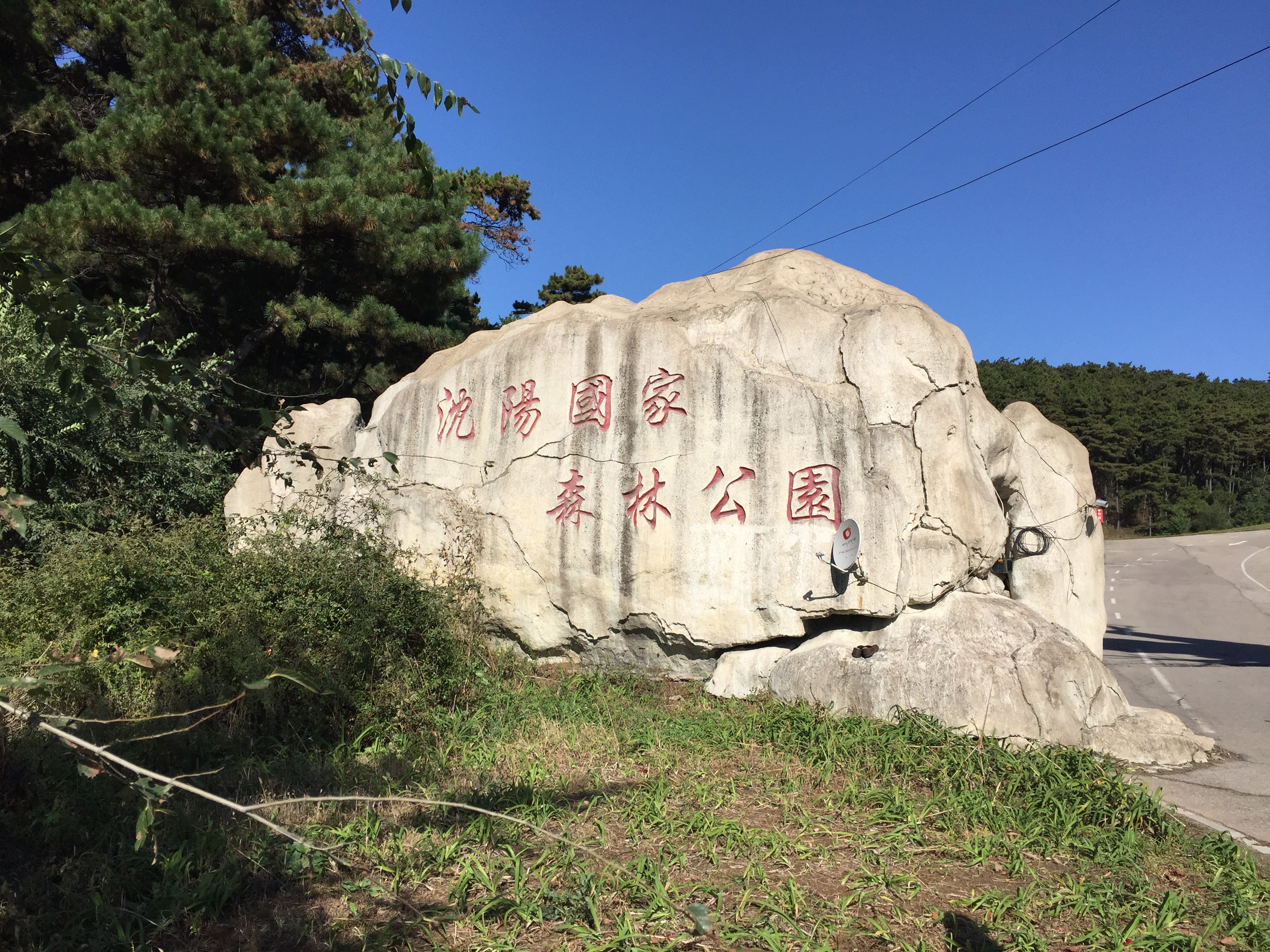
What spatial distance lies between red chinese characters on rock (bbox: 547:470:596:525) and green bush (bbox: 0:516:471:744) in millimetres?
1551

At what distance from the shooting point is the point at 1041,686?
18.4 ft

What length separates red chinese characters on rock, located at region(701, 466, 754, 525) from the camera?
22.1ft

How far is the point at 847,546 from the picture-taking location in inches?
247

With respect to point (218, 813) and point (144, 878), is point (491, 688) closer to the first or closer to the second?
point (218, 813)

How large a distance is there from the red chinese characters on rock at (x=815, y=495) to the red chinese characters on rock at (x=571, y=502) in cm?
175

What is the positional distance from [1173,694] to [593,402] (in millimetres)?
6666

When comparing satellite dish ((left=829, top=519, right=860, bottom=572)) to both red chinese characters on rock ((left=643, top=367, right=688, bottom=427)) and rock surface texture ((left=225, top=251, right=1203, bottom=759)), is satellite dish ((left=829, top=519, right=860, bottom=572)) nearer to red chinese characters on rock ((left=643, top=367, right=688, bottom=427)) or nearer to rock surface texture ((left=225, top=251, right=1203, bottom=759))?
rock surface texture ((left=225, top=251, right=1203, bottom=759))

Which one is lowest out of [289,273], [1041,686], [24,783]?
[24,783]

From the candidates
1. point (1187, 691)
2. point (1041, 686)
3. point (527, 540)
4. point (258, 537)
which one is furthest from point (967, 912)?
point (1187, 691)

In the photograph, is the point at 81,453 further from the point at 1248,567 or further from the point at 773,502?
the point at 1248,567

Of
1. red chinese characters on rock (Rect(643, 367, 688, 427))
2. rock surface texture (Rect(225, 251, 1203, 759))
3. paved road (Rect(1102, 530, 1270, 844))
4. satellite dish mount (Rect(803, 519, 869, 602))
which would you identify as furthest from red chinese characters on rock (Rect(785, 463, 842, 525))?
paved road (Rect(1102, 530, 1270, 844))

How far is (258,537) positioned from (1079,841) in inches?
222

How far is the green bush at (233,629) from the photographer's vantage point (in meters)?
4.89

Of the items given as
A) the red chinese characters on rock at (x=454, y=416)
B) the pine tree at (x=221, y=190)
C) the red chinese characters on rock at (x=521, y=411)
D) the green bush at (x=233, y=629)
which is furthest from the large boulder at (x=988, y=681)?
the pine tree at (x=221, y=190)
